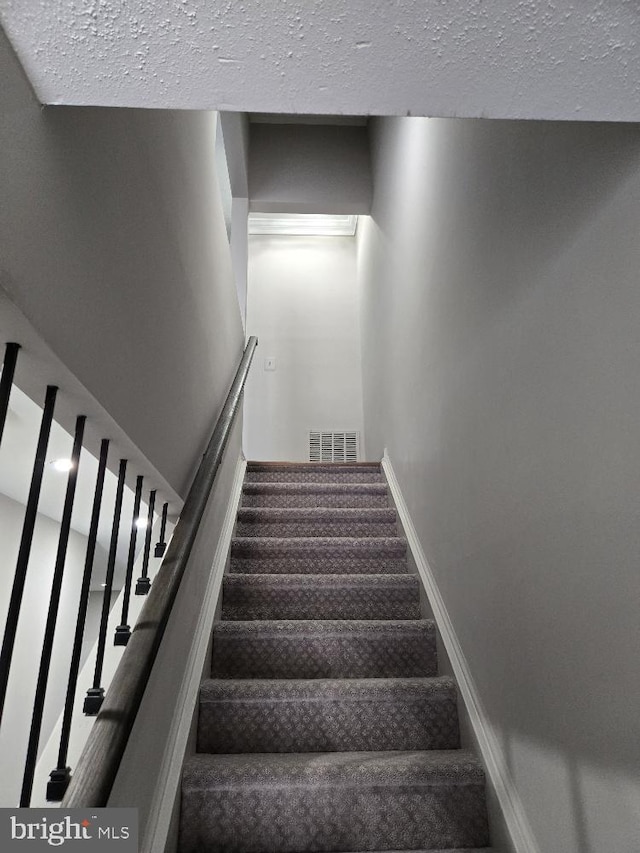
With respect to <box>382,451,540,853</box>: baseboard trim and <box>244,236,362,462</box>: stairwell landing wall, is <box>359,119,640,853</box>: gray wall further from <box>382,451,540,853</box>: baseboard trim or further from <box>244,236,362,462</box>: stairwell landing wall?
<box>244,236,362,462</box>: stairwell landing wall

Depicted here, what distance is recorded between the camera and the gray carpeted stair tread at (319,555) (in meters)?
2.85

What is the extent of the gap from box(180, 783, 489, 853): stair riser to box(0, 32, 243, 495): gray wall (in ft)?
3.06

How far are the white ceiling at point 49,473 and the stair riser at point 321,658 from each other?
2.52 feet

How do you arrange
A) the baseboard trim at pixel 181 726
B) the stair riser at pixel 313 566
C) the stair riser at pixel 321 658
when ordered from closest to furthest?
the baseboard trim at pixel 181 726, the stair riser at pixel 321 658, the stair riser at pixel 313 566

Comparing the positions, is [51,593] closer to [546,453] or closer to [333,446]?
[546,453]

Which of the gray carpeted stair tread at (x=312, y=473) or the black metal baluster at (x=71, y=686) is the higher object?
the gray carpeted stair tread at (x=312, y=473)

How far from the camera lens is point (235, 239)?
13.9 ft

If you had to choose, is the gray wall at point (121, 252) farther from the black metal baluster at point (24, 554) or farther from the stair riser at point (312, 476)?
the stair riser at point (312, 476)

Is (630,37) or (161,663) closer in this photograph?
(630,37)

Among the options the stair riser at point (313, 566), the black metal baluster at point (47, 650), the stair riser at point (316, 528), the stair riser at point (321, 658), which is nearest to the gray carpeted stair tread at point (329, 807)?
the stair riser at point (321, 658)

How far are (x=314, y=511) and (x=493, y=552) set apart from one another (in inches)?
63.0

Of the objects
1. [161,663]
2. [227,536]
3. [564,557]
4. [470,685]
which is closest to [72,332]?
[161,663]

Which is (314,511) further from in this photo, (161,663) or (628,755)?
(628,755)

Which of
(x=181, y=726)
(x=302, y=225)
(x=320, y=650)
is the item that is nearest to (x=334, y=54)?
(x=181, y=726)
